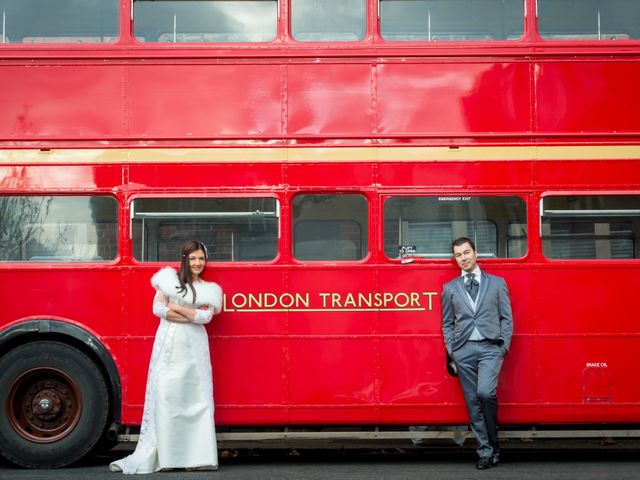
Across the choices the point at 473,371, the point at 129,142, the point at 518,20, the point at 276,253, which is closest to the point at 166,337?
the point at 276,253

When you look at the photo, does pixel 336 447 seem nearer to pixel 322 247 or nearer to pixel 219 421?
pixel 219 421

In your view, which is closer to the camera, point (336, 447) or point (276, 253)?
point (276, 253)

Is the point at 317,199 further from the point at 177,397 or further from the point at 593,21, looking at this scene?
the point at 593,21

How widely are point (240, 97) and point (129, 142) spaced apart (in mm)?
1014

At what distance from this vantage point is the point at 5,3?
759 centimetres

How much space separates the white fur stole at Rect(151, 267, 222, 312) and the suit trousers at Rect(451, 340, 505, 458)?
2.01m

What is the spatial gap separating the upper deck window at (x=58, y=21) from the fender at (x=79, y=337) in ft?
7.90

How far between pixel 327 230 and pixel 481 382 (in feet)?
5.82

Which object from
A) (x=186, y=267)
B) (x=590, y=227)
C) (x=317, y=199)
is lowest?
(x=186, y=267)

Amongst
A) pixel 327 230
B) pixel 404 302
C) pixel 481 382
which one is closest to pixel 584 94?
pixel 404 302

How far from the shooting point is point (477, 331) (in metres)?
7.29

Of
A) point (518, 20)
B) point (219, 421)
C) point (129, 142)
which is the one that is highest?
point (518, 20)

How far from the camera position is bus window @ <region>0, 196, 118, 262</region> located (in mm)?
7516

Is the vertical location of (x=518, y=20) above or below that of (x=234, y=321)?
above
